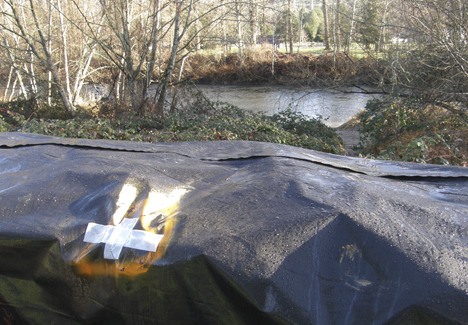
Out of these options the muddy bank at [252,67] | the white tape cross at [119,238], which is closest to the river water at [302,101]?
the muddy bank at [252,67]

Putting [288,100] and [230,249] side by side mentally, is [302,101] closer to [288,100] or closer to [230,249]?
[288,100]

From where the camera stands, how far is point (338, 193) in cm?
206

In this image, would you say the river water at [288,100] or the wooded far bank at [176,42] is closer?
the wooded far bank at [176,42]

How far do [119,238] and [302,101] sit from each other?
52.6ft

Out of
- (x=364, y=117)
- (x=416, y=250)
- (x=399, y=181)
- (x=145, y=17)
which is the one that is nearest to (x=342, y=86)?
(x=364, y=117)

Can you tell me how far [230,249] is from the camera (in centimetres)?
167

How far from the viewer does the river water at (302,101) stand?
17475 mm

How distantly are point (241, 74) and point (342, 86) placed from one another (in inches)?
603

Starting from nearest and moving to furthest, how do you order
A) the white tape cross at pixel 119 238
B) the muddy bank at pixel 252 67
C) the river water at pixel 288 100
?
the white tape cross at pixel 119 238
the river water at pixel 288 100
the muddy bank at pixel 252 67

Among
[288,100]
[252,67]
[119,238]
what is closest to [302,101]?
[288,100]

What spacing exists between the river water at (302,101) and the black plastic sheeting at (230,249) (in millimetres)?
12086

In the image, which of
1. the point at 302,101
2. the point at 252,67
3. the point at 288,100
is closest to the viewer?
the point at 302,101

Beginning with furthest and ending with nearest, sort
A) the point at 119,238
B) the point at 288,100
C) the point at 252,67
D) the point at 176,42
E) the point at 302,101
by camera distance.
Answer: the point at 252,67 < the point at 288,100 < the point at 302,101 < the point at 176,42 < the point at 119,238

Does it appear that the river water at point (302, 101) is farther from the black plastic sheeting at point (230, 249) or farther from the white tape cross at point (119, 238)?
the white tape cross at point (119, 238)
